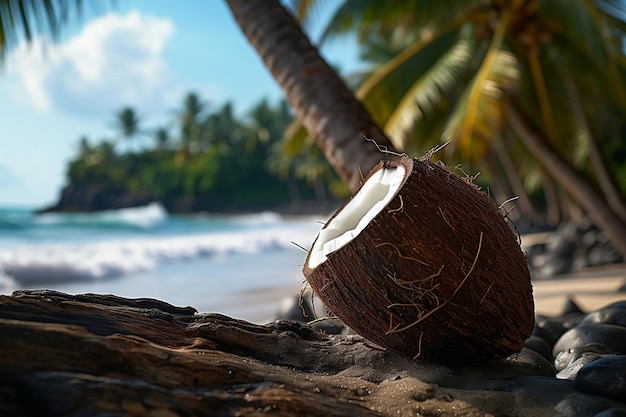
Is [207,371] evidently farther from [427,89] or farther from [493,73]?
[427,89]

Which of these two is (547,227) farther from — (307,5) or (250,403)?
(250,403)

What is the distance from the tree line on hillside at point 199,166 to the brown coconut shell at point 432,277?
53016 mm

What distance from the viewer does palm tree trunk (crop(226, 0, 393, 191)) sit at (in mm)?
3852

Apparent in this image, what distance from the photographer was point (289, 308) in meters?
4.88

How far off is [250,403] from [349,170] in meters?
2.29

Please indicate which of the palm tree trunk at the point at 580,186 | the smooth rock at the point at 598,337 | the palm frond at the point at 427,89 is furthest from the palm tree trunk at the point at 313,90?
the palm tree trunk at the point at 580,186

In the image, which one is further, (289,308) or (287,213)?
(287,213)

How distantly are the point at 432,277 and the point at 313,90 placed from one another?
2.32 meters

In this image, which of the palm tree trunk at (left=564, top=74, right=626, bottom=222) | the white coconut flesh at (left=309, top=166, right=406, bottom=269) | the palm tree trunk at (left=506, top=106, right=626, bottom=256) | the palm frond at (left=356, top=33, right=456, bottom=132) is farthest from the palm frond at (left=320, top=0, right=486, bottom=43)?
the white coconut flesh at (left=309, top=166, right=406, bottom=269)

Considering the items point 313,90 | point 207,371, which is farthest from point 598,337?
point 313,90

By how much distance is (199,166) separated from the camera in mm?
58938

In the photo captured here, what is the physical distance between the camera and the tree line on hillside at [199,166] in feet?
190

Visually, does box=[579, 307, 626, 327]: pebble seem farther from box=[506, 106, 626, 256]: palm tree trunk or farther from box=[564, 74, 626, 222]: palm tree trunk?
box=[564, 74, 626, 222]: palm tree trunk

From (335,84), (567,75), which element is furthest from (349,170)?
(567,75)
